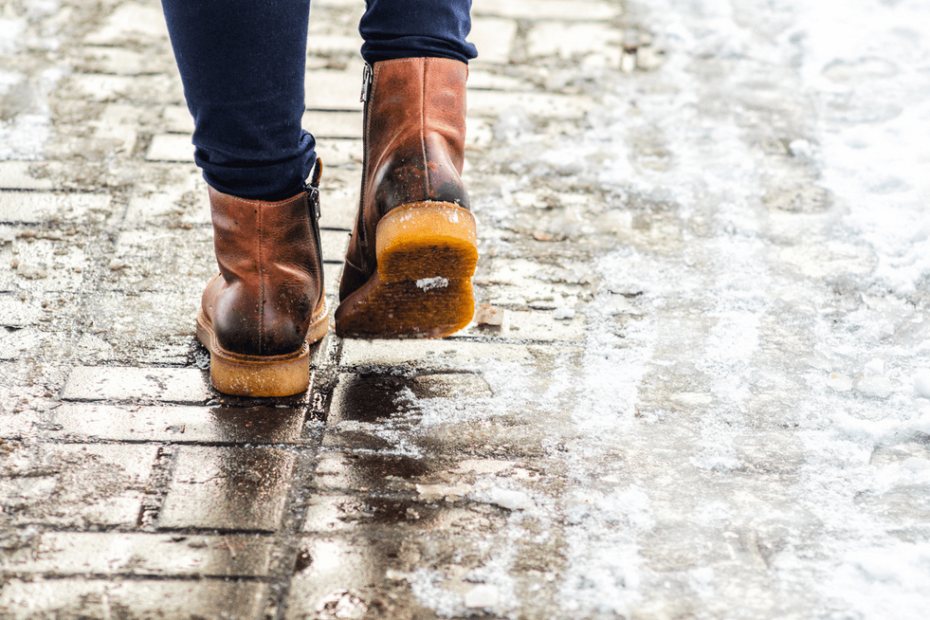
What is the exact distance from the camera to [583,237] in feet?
7.00

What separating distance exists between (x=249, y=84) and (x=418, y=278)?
1.34ft

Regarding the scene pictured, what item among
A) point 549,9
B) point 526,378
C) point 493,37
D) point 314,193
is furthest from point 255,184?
point 549,9

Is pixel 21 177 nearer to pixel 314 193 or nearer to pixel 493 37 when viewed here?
pixel 314 193

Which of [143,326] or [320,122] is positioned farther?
[320,122]

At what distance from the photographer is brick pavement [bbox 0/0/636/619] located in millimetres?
1257

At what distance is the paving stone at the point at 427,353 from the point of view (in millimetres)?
1736

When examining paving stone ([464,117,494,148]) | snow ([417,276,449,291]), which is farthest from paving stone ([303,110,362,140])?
snow ([417,276,449,291])

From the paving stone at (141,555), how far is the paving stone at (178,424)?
0.23 meters

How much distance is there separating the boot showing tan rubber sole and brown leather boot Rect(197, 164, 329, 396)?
93 mm

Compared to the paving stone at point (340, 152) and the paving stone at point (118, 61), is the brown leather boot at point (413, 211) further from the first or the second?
the paving stone at point (118, 61)

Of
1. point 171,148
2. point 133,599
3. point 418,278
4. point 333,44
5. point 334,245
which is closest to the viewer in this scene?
point 133,599

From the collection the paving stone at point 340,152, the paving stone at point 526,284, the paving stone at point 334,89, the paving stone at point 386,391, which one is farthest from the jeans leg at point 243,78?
the paving stone at point 334,89

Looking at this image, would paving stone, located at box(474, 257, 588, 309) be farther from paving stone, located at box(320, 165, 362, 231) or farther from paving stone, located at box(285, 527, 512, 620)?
paving stone, located at box(285, 527, 512, 620)

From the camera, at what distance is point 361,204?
165 centimetres
